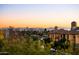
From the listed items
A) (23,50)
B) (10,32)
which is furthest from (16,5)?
(23,50)

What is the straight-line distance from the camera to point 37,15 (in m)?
1.96

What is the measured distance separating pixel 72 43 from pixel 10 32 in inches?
29.5

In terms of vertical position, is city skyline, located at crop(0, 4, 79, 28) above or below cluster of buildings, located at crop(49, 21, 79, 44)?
above

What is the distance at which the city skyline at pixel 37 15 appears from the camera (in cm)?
195

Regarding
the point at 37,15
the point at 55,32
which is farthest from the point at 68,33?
the point at 37,15

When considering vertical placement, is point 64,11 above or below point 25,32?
above

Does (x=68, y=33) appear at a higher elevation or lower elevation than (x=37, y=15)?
lower

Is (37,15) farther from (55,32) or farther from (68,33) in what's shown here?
(68,33)

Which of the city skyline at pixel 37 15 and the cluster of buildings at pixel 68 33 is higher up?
the city skyline at pixel 37 15

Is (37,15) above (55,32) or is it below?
above

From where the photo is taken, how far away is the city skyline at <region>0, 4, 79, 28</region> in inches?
76.8
